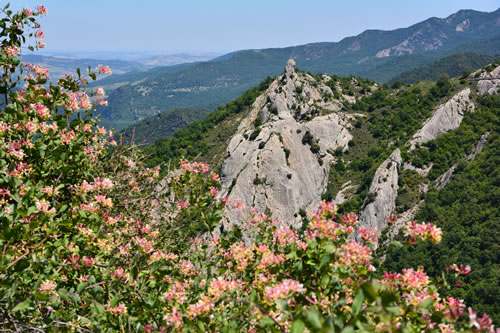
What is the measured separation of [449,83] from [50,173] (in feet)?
369

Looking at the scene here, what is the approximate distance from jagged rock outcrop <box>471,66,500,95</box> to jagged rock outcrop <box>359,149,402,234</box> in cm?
4282

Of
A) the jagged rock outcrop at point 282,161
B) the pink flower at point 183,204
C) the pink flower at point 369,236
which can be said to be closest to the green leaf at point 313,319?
the pink flower at point 369,236

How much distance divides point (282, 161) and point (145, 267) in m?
55.1

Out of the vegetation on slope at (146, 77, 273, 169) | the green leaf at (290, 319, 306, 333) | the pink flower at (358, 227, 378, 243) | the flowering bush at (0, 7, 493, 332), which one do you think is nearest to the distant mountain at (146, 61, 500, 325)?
the vegetation on slope at (146, 77, 273, 169)

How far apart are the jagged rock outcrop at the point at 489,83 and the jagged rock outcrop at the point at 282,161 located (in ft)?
137

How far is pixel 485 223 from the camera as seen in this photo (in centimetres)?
5319

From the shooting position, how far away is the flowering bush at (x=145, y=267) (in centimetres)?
306

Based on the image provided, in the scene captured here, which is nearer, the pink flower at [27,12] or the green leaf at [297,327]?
the green leaf at [297,327]

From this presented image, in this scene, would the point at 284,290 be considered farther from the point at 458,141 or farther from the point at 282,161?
the point at 458,141

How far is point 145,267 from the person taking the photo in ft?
21.1

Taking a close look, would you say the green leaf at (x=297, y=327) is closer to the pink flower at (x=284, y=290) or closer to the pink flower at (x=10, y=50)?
the pink flower at (x=284, y=290)

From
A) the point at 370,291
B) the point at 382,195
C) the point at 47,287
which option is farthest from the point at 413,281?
the point at 382,195

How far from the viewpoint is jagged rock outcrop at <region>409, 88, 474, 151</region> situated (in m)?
78.1

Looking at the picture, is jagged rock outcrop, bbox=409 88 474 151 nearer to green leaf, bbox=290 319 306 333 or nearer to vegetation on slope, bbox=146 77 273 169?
vegetation on slope, bbox=146 77 273 169
